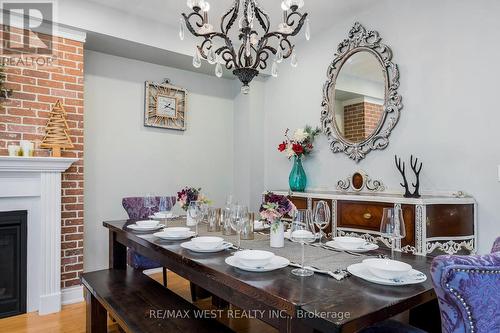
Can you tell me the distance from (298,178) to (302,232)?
7.20ft

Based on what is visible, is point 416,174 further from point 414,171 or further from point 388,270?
point 388,270

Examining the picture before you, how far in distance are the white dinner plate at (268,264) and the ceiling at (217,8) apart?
Result: 248 cm

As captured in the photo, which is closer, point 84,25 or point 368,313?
point 368,313

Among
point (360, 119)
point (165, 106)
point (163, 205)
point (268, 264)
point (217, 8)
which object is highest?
point (217, 8)

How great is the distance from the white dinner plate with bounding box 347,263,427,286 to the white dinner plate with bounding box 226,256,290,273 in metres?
0.26

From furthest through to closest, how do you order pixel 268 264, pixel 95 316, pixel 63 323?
1. pixel 63 323
2. pixel 95 316
3. pixel 268 264

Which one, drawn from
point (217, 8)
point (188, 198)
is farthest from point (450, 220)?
point (217, 8)

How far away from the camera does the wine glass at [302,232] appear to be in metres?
1.28

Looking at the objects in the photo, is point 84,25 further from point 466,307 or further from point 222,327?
point 466,307

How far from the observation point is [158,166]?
3842 mm

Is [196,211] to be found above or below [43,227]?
above

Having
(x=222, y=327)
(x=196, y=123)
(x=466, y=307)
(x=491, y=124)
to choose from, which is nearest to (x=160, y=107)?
(x=196, y=123)

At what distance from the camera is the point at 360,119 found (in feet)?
10.1

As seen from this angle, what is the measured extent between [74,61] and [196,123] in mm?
1557
